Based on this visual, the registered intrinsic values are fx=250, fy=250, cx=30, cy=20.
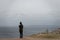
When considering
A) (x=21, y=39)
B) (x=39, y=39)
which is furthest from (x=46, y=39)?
(x=21, y=39)

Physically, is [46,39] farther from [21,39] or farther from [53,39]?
[21,39]

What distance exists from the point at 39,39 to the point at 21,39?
2468 mm

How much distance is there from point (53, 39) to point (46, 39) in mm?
1058

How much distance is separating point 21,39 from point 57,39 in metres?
4.93

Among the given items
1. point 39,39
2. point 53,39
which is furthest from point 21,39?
point 53,39

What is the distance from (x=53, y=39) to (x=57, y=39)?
611mm

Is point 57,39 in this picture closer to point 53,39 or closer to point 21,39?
point 53,39

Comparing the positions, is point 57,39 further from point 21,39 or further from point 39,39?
point 21,39

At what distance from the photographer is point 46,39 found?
33469 mm

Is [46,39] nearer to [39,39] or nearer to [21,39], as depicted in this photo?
[39,39]

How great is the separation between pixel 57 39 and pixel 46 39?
1.48 m

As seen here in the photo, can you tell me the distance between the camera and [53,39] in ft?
111

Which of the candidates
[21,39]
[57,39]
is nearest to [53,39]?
[57,39]
